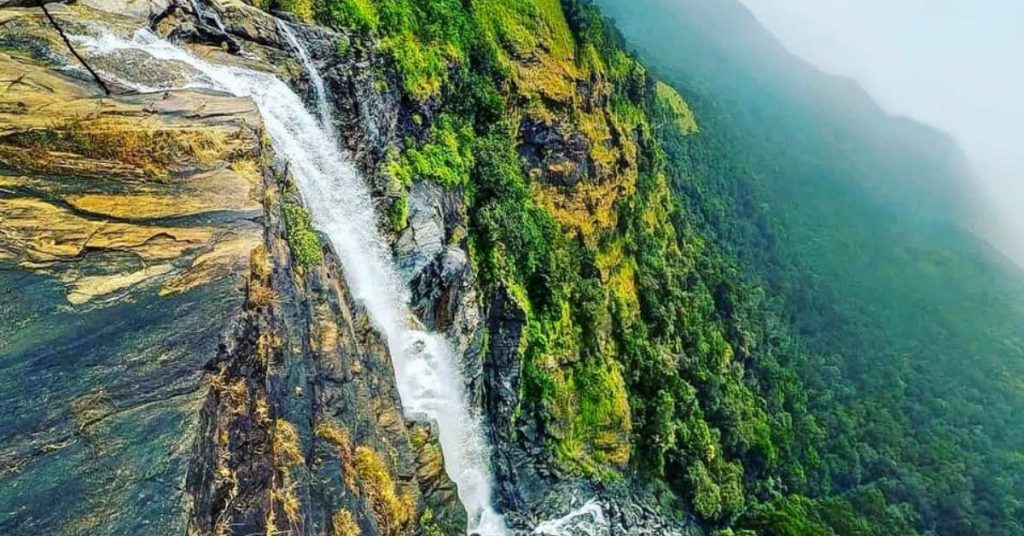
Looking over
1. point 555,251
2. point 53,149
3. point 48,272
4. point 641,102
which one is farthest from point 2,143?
point 641,102

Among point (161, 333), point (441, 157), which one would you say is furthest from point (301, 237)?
point (441, 157)

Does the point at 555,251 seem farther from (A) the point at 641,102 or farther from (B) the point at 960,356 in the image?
(B) the point at 960,356

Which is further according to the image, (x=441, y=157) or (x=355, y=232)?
(x=441, y=157)

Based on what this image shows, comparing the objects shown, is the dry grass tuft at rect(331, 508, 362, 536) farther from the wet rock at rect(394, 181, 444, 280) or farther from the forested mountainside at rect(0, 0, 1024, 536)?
the wet rock at rect(394, 181, 444, 280)

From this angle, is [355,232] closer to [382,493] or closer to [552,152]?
[382,493]

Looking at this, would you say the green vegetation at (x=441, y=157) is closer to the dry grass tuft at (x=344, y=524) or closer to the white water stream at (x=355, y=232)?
the white water stream at (x=355, y=232)
